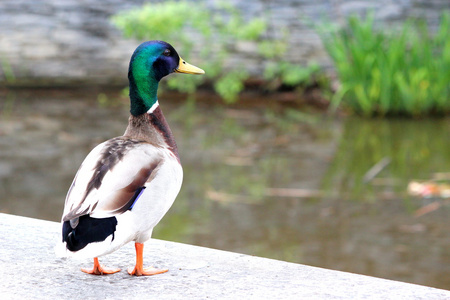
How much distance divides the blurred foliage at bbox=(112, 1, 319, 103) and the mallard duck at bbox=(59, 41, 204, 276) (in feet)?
17.3

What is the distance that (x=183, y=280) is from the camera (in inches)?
92.5

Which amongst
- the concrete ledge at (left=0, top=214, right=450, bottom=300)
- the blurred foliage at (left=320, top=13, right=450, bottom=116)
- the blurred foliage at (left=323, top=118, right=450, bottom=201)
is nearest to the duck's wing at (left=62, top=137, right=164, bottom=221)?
the concrete ledge at (left=0, top=214, right=450, bottom=300)

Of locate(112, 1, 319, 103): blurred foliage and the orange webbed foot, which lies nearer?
the orange webbed foot

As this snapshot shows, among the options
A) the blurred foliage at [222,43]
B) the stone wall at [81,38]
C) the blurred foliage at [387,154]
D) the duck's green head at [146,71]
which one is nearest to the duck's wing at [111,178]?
the duck's green head at [146,71]

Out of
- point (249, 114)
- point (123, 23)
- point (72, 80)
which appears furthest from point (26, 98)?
point (249, 114)

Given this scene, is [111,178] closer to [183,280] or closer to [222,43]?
[183,280]

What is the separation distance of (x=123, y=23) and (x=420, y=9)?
317 centimetres

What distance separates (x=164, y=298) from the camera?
218 centimetres

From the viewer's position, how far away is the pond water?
4.11 meters

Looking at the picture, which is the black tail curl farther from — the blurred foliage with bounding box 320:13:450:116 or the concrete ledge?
the blurred foliage with bounding box 320:13:450:116

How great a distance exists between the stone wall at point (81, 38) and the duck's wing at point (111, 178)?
604 centimetres

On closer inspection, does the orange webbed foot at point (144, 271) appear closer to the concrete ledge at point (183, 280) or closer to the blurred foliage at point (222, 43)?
the concrete ledge at point (183, 280)

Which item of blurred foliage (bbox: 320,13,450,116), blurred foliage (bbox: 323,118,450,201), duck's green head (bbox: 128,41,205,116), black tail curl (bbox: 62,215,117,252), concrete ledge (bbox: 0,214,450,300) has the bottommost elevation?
blurred foliage (bbox: 323,118,450,201)

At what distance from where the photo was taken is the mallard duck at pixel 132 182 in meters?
2.02
